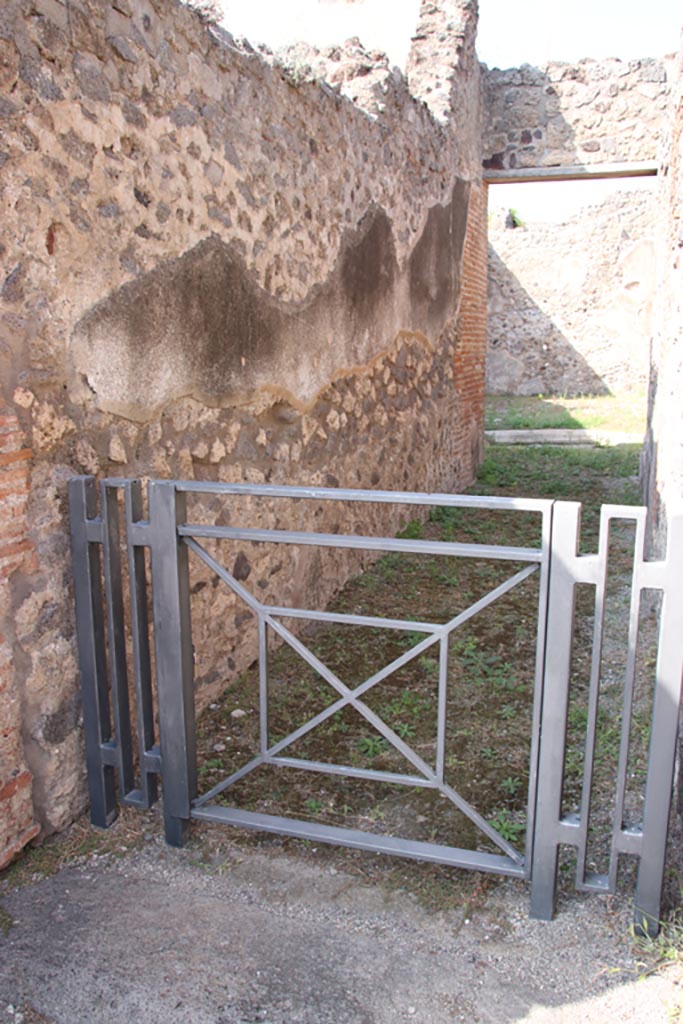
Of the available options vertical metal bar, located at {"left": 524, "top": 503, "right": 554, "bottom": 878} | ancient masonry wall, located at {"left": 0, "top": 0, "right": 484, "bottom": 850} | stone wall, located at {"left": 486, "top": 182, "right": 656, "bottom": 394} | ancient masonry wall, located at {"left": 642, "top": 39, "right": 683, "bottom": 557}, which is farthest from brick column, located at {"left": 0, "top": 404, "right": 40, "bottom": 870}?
stone wall, located at {"left": 486, "top": 182, "right": 656, "bottom": 394}

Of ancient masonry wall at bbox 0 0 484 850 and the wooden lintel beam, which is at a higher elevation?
the wooden lintel beam

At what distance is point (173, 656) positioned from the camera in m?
2.38

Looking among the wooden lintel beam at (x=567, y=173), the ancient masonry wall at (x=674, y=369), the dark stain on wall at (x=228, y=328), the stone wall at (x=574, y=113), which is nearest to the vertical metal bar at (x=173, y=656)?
the dark stain on wall at (x=228, y=328)

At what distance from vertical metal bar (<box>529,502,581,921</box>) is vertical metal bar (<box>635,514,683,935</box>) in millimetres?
213

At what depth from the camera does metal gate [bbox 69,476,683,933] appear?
195cm

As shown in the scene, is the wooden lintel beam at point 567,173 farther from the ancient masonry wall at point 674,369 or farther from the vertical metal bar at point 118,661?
the vertical metal bar at point 118,661

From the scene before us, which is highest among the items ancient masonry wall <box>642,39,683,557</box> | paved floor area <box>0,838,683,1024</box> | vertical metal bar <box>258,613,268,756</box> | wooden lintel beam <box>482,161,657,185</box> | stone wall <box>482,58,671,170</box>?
stone wall <box>482,58,671,170</box>

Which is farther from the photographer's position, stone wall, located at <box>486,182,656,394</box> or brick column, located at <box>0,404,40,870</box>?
stone wall, located at <box>486,182,656,394</box>

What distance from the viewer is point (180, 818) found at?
2.47 metres

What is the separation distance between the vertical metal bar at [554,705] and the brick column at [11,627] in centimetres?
148

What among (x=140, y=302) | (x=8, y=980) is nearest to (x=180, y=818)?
(x=8, y=980)

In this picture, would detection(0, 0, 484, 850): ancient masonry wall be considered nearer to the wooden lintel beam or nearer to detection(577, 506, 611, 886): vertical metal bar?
detection(577, 506, 611, 886): vertical metal bar

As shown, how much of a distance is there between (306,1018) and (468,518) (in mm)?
5217

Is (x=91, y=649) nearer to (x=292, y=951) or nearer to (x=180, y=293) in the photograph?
(x=292, y=951)
